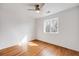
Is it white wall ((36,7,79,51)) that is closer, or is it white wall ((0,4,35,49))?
white wall ((36,7,79,51))

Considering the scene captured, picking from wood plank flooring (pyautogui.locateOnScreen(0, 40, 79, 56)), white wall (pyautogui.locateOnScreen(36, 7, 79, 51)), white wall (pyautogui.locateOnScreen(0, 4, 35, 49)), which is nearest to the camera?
wood plank flooring (pyautogui.locateOnScreen(0, 40, 79, 56))

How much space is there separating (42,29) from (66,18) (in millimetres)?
1968

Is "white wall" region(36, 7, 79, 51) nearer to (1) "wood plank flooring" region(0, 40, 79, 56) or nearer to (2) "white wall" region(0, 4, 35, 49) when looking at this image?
(1) "wood plank flooring" region(0, 40, 79, 56)

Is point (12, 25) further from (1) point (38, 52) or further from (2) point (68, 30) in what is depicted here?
(2) point (68, 30)

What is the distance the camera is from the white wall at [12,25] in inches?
114

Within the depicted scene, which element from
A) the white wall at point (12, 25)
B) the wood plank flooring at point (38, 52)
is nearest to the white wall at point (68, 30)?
the wood plank flooring at point (38, 52)

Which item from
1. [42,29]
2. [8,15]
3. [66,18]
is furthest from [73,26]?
[8,15]

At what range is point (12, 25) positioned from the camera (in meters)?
3.40

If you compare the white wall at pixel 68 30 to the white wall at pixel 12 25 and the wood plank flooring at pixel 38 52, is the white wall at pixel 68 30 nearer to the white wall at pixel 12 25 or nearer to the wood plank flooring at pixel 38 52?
the wood plank flooring at pixel 38 52

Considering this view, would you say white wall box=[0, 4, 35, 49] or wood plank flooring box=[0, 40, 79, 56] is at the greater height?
white wall box=[0, 4, 35, 49]

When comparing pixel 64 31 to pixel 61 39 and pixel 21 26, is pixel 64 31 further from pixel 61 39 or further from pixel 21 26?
pixel 21 26

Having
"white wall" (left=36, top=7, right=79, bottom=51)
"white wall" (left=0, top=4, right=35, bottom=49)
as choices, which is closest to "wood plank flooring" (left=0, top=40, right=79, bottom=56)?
"white wall" (left=36, top=7, right=79, bottom=51)

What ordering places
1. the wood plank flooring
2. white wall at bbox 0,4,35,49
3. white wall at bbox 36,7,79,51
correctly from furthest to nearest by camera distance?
white wall at bbox 0,4,35,49
white wall at bbox 36,7,79,51
the wood plank flooring

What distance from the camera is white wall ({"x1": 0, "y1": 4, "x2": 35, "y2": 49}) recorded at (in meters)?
2.90
